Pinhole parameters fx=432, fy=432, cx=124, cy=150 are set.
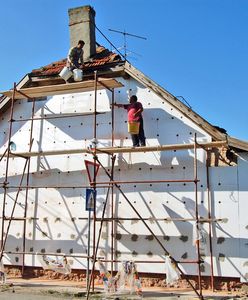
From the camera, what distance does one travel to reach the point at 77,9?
1373 centimetres

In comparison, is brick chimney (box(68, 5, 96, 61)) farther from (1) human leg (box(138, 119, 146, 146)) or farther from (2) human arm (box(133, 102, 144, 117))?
(1) human leg (box(138, 119, 146, 146))

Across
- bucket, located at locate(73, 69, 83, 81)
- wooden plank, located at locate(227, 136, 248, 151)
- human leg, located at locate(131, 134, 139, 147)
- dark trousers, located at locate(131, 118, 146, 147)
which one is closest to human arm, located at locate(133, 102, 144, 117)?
dark trousers, located at locate(131, 118, 146, 147)

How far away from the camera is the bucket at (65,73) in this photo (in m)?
11.7

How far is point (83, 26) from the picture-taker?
13.5 meters

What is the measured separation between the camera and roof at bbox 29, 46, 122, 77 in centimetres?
1216

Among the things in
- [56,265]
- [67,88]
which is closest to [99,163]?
[67,88]

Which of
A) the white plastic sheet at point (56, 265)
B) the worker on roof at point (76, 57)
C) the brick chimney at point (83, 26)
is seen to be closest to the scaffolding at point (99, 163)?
the white plastic sheet at point (56, 265)

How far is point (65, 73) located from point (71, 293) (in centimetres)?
576

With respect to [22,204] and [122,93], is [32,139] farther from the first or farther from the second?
[122,93]

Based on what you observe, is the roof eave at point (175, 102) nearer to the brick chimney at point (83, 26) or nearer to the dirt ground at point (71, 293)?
the brick chimney at point (83, 26)

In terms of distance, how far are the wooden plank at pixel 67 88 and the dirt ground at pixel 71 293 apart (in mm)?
5034

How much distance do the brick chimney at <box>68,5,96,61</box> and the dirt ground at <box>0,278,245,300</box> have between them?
269 inches

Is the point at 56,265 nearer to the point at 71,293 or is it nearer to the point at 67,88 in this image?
the point at 71,293

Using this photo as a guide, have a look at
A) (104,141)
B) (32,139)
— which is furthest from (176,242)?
(32,139)
